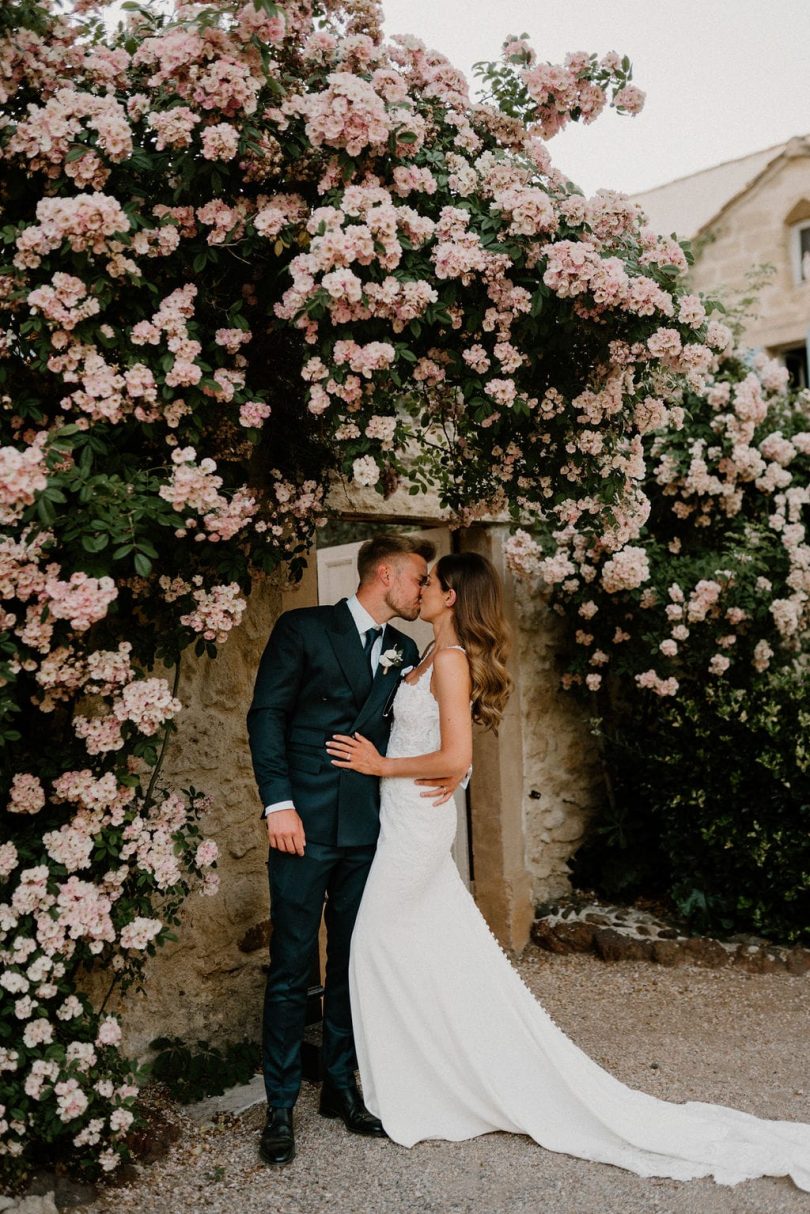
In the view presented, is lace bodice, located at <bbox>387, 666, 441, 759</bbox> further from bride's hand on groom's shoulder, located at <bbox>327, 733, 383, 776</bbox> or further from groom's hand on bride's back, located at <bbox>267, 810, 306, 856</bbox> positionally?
groom's hand on bride's back, located at <bbox>267, 810, 306, 856</bbox>

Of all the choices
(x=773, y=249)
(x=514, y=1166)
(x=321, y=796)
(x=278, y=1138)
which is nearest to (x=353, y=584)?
(x=321, y=796)

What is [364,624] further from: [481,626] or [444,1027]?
[444,1027]

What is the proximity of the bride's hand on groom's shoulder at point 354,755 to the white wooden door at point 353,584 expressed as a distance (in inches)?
66.2

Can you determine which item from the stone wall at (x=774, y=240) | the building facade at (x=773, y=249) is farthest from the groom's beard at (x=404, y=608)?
the stone wall at (x=774, y=240)

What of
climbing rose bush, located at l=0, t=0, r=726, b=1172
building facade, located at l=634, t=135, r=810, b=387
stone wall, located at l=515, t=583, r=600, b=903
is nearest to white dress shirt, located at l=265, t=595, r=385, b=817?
climbing rose bush, located at l=0, t=0, r=726, b=1172

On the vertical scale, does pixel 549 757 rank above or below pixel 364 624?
below

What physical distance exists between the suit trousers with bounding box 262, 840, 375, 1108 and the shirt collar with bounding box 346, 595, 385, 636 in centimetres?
75

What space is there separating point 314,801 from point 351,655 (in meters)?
0.51

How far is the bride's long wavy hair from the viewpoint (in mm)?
3506

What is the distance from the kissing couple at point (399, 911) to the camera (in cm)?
331

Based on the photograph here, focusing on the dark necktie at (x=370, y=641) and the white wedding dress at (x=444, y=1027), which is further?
the dark necktie at (x=370, y=641)

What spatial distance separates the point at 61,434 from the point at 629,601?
3.79 m

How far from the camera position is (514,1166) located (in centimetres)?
314

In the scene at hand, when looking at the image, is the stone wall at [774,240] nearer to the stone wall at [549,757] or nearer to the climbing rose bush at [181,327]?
the stone wall at [549,757]
